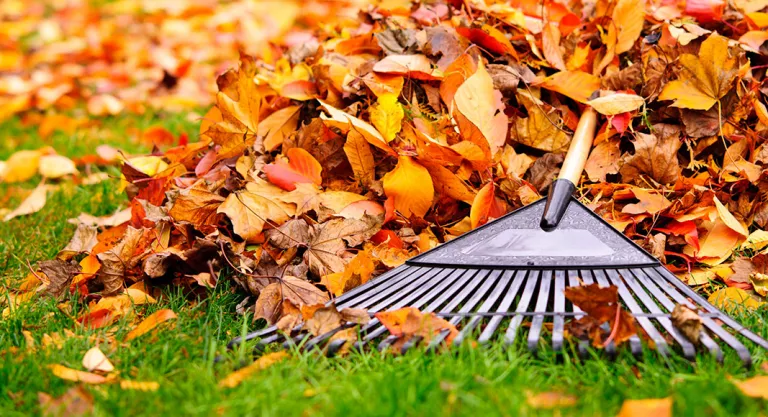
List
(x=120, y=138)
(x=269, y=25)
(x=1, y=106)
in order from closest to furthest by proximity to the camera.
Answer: (x=120, y=138) < (x=1, y=106) < (x=269, y=25)

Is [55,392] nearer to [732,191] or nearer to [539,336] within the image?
[539,336]

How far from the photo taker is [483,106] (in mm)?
1822

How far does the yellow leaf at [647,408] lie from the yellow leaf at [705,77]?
3.13 feet

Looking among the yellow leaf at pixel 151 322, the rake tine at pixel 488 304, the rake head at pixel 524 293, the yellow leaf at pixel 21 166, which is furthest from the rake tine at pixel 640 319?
the yellow leaf at pixel 21 166

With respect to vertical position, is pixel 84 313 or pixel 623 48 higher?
pixel 623 48

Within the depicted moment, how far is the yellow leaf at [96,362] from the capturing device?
4.45ft

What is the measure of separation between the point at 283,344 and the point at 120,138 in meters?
1.98

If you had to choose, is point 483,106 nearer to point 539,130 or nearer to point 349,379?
point 539,130

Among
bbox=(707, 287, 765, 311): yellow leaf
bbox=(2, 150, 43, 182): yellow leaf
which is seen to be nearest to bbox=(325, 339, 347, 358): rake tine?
bbox=(707, 287, 765, 311): yellow leaf

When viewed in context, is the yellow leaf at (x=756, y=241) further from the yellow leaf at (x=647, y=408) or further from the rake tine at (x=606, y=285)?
the yellow leaf at (x=647, y=408)

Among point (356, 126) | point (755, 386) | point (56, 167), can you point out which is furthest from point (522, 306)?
point (56, 167)

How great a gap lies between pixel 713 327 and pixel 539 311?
0.30 meters

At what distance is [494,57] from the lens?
2.08m

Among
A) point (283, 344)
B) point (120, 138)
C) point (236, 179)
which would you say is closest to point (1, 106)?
point (120, 138)
